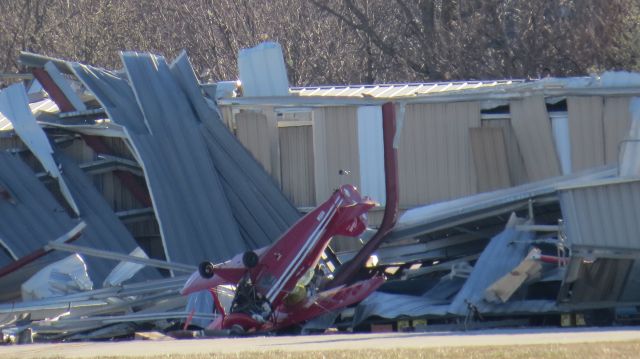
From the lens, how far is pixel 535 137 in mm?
17969

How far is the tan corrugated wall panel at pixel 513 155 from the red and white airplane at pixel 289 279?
3.69 meters

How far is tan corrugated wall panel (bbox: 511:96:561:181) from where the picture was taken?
17.8 metres

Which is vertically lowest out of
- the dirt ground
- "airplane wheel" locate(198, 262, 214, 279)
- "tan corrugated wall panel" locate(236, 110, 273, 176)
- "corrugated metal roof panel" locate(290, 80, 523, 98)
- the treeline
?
the dirt ground

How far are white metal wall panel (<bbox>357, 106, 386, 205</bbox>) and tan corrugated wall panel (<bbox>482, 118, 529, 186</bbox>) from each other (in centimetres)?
176

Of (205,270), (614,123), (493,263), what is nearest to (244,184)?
(205,270)

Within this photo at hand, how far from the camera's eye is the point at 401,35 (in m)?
33.7

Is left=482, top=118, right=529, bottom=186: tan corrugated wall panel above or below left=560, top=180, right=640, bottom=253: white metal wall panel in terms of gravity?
above

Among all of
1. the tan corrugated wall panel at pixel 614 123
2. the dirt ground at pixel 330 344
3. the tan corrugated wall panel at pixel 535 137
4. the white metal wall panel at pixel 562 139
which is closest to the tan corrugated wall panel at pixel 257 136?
the tan corrugated wall panel at pixel 535 137

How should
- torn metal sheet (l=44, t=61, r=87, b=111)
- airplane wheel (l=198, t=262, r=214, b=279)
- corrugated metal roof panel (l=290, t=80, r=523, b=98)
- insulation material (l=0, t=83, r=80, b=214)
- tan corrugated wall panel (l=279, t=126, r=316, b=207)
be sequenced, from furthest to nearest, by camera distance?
corrugated metal roof panel (l=290, t=80, r=523, b=98) < torn metal sheet (l=44, t=61, r=87, b=111) < tan corrugated wall panel (l=279, t=126, r=316, b=207) < insulation material (l=0, t=83, r=80, b=214) < airplane wheel (l=198, t=262, r=214, b=279)

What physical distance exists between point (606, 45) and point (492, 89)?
1106 cm

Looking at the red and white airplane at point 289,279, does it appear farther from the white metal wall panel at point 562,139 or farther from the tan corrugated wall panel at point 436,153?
the white metal wall panel at point 562,139

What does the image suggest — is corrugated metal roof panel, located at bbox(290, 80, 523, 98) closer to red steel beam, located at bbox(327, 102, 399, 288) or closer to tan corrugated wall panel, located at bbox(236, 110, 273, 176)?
tan corrugated wall panel, located at bbox(236, 110, 273, 176)

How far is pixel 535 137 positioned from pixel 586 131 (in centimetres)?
74

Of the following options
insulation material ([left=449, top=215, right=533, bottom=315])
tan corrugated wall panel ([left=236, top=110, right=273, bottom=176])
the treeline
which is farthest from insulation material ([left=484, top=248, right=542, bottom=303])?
the treeline
